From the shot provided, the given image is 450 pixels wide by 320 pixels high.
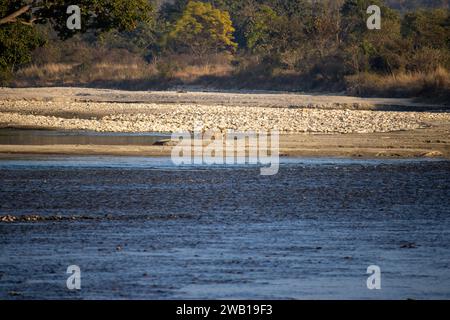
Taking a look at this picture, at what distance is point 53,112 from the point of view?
44156 mm

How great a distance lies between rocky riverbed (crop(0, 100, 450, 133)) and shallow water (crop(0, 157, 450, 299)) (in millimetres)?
9160

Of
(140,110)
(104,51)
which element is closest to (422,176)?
(140,110)

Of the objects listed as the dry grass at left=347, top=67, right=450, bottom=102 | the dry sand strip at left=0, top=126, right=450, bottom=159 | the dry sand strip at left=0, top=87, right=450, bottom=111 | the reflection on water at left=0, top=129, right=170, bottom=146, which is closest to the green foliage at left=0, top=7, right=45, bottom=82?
the reflection on water at left=0, top=129, right=170, bottom=146

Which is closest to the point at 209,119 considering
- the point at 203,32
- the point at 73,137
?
the point at 73,137

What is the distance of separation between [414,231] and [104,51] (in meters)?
79.9

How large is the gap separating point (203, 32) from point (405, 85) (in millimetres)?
44343

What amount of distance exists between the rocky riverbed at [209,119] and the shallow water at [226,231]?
9160 millimetres

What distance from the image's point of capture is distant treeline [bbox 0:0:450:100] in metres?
50.9

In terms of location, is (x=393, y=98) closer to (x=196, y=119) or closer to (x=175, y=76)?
(x=196, y=119)

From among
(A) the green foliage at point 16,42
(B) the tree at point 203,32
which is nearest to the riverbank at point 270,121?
(A) the green foliage at point 16,42

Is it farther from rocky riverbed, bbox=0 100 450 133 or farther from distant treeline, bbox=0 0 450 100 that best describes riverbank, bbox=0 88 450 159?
distant treeline, bbox=0 0 450 100

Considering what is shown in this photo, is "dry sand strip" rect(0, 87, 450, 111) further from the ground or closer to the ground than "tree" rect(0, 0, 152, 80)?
closer to the ground

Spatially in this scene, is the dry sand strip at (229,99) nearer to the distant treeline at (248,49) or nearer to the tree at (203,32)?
the distant treeline at (248,49)

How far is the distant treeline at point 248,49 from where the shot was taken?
50.9 m
